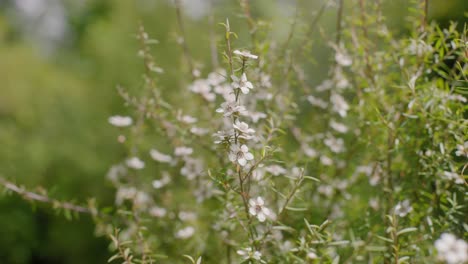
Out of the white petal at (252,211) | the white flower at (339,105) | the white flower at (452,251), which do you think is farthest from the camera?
the white flower at (339,105)

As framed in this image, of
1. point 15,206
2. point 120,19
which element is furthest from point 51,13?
point 15,206

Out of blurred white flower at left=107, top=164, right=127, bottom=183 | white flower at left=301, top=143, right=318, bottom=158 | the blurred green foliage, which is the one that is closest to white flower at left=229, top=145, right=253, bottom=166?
white flower at left=301, top=143, right=318, bottom=158

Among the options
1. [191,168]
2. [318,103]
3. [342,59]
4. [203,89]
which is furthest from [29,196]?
[342,59]

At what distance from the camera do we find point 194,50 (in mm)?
5738

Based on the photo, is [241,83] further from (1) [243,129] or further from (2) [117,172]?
(2) [117,172]

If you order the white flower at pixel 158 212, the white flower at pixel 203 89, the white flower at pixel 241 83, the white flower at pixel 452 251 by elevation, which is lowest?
the white flower at pixel 452 251

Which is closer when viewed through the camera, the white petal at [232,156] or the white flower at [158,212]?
the white petal at [232,156]

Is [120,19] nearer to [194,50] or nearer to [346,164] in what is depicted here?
[194,50]

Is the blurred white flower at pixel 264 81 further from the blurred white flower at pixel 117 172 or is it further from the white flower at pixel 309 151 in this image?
the blurred white flower at pixel 117 172

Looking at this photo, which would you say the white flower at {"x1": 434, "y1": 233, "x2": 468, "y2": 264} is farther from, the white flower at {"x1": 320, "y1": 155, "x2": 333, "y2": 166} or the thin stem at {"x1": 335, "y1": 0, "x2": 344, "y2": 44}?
the thin stem at {"x1": 335, "y1": 0, "x2": 344, "y2": 44}

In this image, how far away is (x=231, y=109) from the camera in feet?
3.61

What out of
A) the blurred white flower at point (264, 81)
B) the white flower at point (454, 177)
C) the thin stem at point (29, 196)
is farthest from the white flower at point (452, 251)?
the thin stem at point (29, 196)

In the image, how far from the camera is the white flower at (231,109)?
1.07 metres

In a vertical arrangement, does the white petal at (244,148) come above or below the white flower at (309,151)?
below
